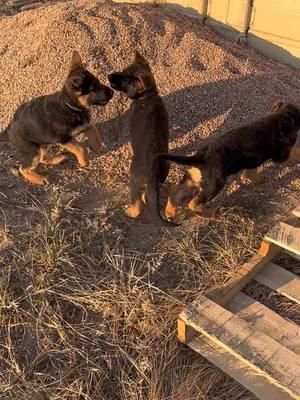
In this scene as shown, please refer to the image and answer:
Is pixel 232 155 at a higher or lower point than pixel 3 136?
higher

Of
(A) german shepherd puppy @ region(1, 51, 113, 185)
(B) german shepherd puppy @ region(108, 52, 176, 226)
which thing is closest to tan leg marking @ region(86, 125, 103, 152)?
(A) german shepherd puppy @ region(1, 51, 113, 185)

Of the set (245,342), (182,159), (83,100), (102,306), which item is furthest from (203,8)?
(245,342)

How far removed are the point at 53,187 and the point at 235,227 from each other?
2.02 metres

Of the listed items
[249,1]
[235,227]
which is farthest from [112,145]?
[249,1]

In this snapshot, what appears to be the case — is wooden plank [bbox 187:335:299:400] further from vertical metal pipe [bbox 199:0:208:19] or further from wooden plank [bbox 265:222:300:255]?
vertical metal pipe [bbox 199:0:208:19]

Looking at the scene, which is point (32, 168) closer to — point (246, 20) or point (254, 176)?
point (254, 176)

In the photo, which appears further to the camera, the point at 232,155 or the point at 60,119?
the point at 60,119

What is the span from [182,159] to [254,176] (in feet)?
4.85

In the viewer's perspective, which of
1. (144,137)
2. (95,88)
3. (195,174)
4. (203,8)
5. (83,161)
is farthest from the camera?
(203,8)

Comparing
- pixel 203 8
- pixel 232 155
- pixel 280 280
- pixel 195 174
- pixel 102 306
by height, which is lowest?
pixel 102 306

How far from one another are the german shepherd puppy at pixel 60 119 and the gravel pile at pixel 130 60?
Answer: 15.0 inches

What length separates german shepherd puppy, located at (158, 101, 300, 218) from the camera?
429 cm

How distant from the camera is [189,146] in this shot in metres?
5.48

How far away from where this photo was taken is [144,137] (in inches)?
180
